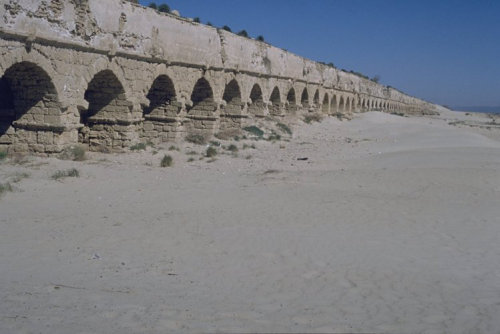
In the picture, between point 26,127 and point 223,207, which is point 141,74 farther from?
point 223,207

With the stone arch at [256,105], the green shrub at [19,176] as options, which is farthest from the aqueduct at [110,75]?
the stone arch at [256,105]

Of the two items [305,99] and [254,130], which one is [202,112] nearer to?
[254,130]

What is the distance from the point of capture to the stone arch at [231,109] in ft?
58.0

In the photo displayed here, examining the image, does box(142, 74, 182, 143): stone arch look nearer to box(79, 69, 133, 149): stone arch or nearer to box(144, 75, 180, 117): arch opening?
box(144, 75, 180, 117): arch opening

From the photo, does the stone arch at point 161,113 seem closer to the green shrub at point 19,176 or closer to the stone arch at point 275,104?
the green shrub at point 19,176

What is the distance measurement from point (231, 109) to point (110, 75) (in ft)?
23.3

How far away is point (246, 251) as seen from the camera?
5168 millimetres

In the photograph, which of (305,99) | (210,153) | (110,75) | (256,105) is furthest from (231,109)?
(305,99)

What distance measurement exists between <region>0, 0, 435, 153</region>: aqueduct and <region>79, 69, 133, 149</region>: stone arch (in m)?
0.02

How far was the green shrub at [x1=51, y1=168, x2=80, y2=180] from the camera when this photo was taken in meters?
8.35

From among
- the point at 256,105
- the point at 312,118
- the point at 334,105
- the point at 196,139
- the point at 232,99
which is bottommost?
the point at 196,139

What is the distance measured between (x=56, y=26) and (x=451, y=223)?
7.78 metres

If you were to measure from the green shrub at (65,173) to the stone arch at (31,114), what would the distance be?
117cm

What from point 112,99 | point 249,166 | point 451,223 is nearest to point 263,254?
point 451,223
